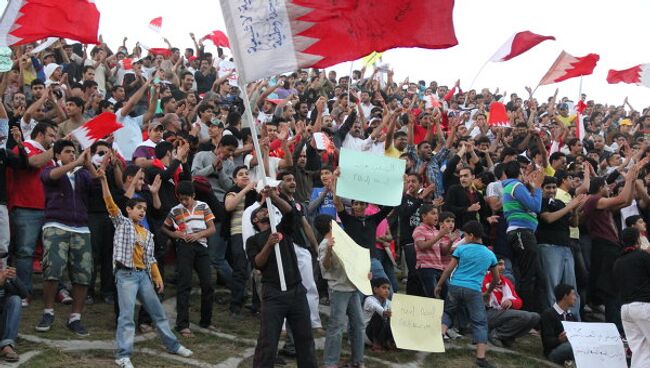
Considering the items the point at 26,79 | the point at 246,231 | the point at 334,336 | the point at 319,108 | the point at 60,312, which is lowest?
the point at 334,336

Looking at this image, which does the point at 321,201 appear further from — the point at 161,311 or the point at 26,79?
the point at 26,79

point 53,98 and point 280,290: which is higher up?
point 53,98

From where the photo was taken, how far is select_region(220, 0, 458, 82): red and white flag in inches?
293

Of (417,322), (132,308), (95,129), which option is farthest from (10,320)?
(417,322)

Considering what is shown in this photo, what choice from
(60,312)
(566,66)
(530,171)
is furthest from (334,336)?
(566,66)

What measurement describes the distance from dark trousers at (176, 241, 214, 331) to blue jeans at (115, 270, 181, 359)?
690mm

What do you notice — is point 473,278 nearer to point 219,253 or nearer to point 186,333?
point 219,253

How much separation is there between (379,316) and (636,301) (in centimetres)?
321

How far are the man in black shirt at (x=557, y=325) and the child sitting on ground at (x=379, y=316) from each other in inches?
87.7

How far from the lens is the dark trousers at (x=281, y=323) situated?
8.01 m

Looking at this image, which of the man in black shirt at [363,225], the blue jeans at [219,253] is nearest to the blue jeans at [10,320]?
the blue jeans at [219,253]

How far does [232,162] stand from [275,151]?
81 cm

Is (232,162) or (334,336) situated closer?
(334,336)

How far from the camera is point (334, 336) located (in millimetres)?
9320
